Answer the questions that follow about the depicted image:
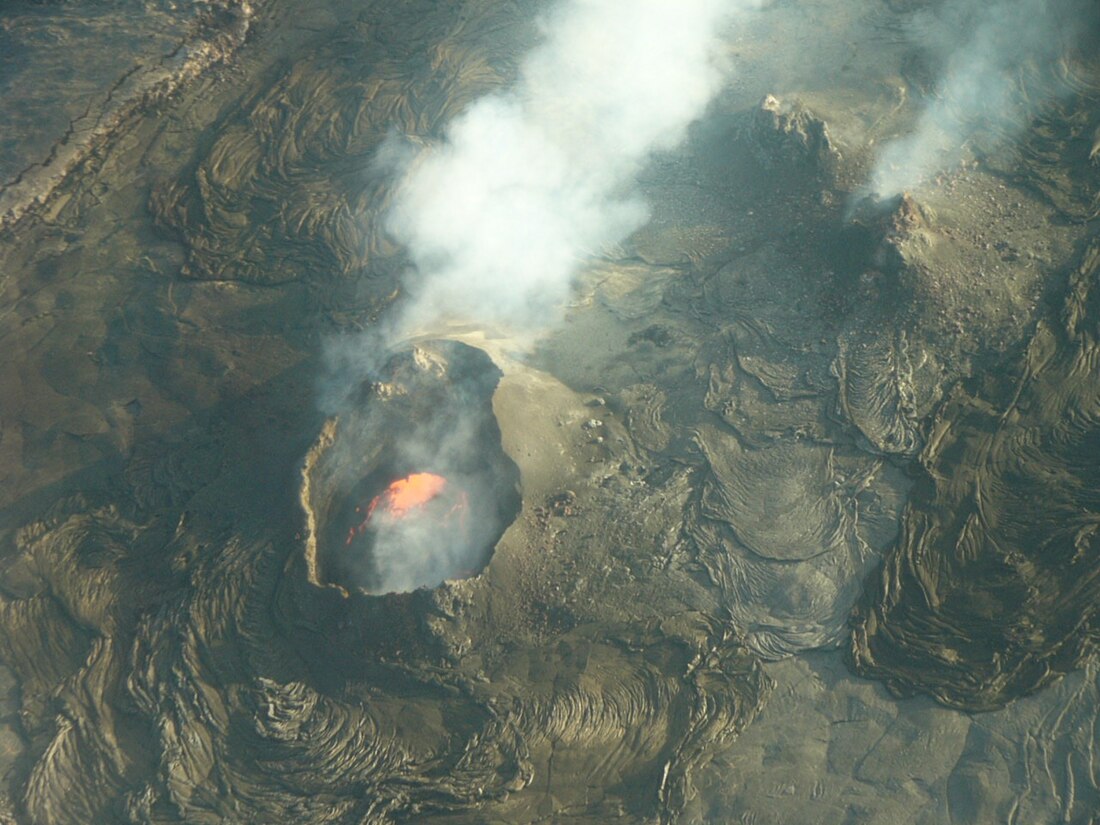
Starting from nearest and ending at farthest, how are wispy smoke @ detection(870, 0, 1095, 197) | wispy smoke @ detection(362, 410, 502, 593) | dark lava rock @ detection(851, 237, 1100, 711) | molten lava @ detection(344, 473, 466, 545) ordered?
dark lava rock @ detection(851, 237, 1100, 711), wispy smoke @ detection(362, 410, 502, 593), molten lava @ detection(344, 473, 466, 545), wispy smoke @ detection(870, 0, 1095, 197)

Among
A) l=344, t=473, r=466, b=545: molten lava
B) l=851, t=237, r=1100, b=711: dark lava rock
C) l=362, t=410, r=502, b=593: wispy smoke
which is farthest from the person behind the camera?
l=344, t=473, r=466, b=545: molten lava

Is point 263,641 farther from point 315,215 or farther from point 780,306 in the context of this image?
point 780,306

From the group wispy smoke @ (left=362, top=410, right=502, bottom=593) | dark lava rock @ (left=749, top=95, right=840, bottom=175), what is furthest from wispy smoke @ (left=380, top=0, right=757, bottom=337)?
wispy smoke @ (left=362, top=410, right=502, bottom=593)

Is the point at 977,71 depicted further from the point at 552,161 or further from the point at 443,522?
the point at 443,522

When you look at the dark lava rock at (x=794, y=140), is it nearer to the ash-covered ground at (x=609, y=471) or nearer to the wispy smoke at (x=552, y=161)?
the ash-covered ground at (x=609, y=471)

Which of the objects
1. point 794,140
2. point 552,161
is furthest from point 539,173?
point 794,140

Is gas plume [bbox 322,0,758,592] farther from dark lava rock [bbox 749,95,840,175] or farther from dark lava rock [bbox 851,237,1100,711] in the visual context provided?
dark lava rock [bbox 851,237,1100,711]
